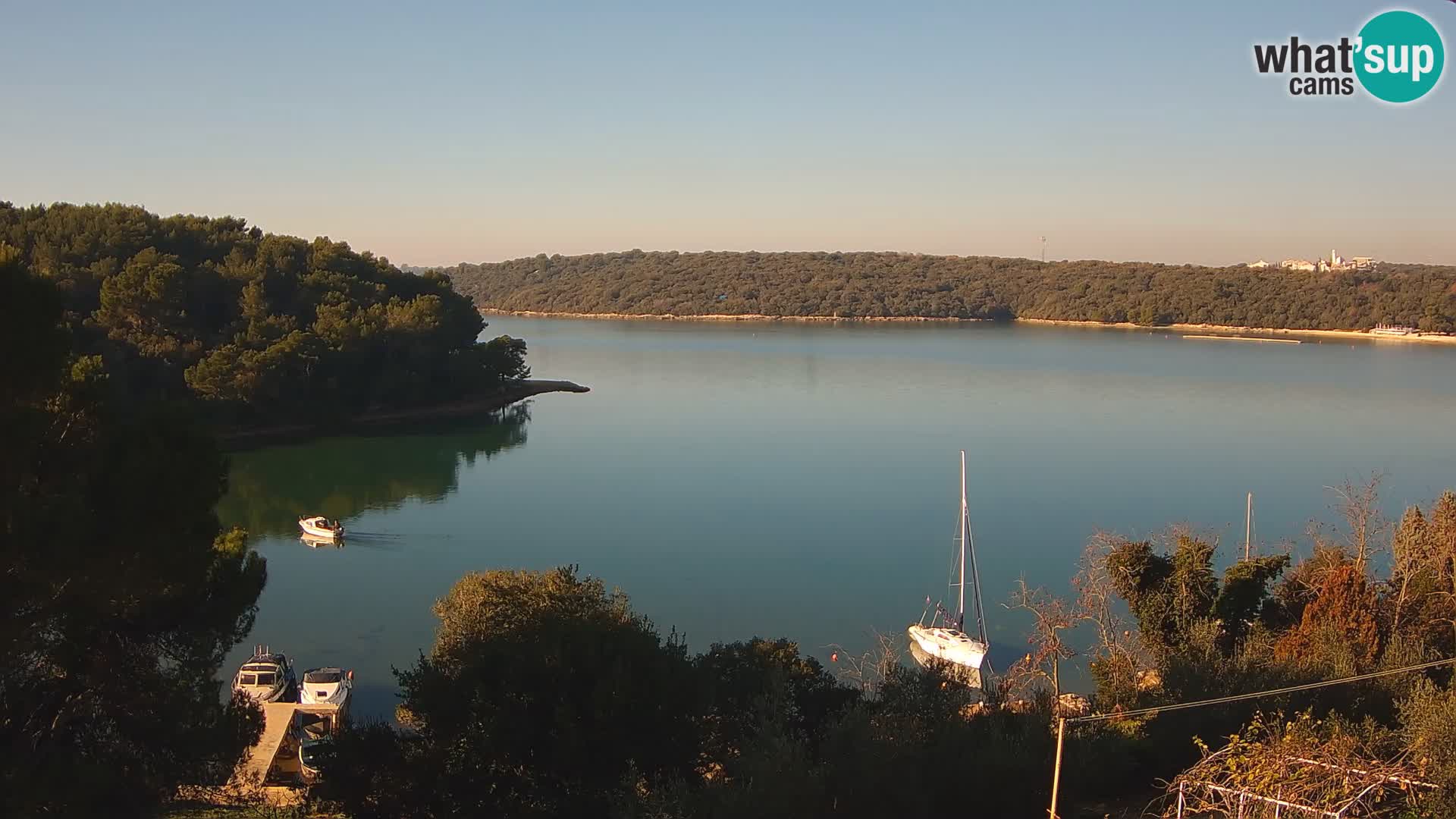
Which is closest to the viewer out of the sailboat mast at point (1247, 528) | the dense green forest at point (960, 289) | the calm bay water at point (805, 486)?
the sailboat mast at point (1247, 528)

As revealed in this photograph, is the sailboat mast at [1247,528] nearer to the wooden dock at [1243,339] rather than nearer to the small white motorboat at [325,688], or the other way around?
the small white motorboat at [325,688]

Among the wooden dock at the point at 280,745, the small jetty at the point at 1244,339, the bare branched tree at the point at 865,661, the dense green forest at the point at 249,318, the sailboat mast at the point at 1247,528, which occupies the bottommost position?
the bare branched tree at the point at 865,661

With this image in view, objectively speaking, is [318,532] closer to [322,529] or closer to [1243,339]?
[322,529]

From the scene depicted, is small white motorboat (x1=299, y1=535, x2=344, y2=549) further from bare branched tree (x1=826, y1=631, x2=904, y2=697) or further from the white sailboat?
the white sailboat

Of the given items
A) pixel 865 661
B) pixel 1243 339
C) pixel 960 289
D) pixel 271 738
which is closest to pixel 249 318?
pixel 271 738

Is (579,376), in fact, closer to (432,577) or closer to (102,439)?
(432,577)

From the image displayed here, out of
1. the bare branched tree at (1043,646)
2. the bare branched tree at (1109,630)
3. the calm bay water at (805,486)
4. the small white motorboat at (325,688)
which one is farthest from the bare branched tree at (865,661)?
the small white motorboat at (325,688)

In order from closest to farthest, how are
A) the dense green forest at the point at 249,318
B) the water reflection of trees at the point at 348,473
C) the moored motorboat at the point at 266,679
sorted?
1. the moored motorboat at the point at 266,679
2. the water reflection of trees at the point at 348,473
3. the dense green forest at the point at 249,318
